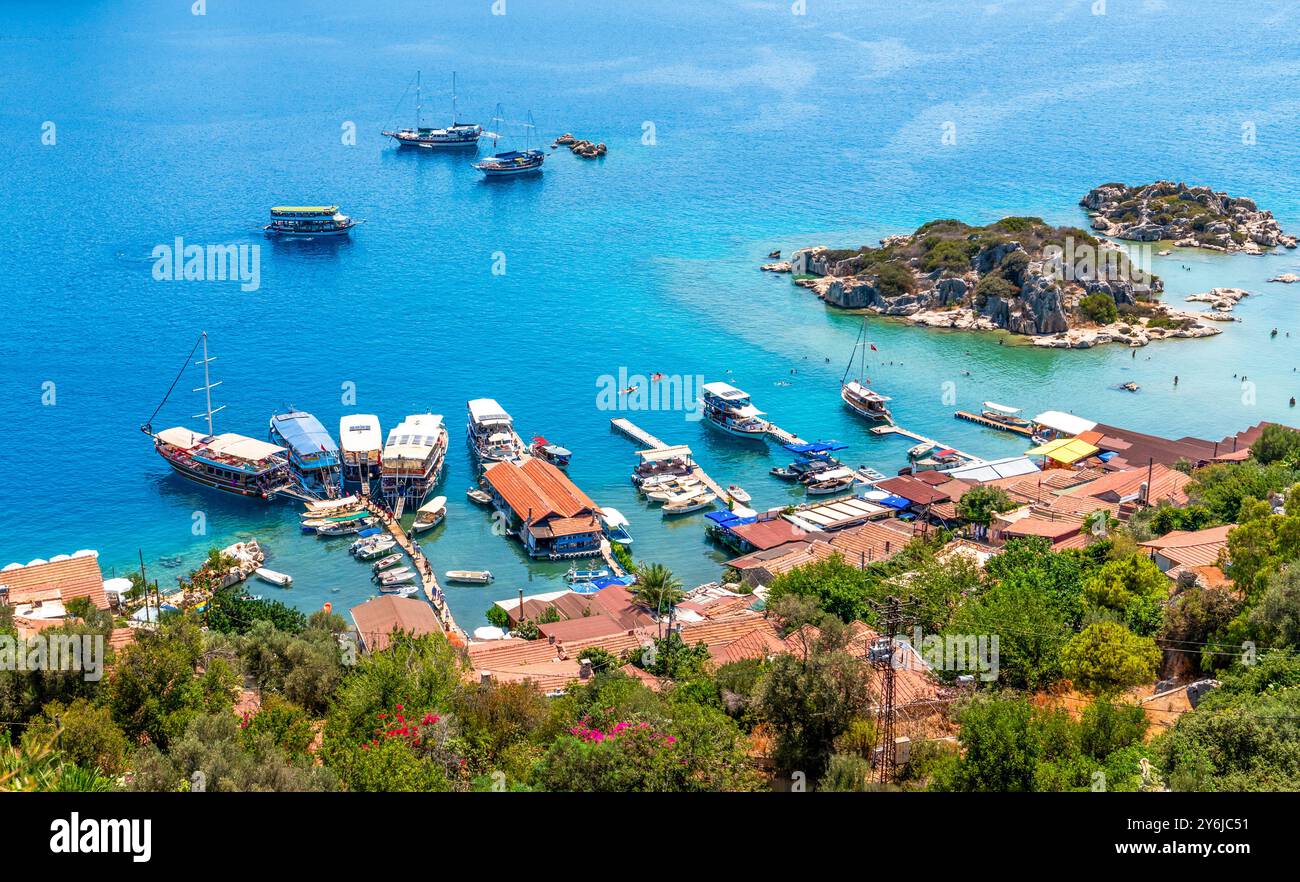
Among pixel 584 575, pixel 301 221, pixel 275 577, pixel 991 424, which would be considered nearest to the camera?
pixel 275 577

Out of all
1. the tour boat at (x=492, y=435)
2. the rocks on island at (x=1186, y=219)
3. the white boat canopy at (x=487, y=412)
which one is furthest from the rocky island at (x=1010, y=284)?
the tour boat at (x=492, y=435)

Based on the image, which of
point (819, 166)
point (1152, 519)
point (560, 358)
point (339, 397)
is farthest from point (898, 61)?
point (1152, 519)

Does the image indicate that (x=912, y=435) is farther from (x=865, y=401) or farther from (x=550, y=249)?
(x=550, y=249)

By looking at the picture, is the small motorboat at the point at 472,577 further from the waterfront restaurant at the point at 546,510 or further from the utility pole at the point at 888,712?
the utility pole at the point at 888,712

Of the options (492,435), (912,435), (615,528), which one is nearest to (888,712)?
(615,528)

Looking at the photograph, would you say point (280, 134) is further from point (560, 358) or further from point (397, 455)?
point (397, 455)

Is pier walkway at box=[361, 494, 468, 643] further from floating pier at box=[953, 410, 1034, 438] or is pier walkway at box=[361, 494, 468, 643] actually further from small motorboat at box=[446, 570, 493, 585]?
floating pier at box=[953, 410, 1034, 438]
